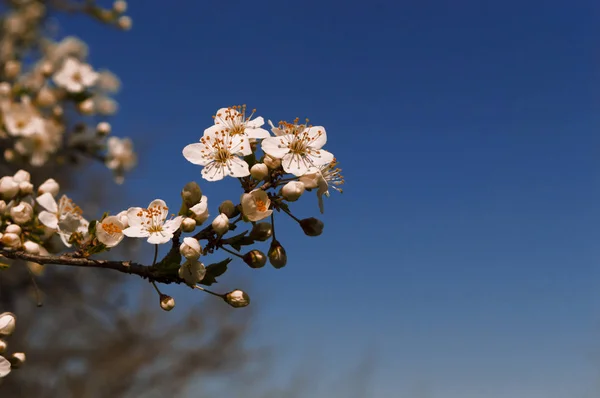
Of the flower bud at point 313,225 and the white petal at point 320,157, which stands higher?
the white petal at point 320,157

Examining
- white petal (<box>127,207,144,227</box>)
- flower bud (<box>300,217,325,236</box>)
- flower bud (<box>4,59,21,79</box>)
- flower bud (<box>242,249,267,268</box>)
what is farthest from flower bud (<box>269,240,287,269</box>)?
flower bud (<box>4,59,21,79</box>)

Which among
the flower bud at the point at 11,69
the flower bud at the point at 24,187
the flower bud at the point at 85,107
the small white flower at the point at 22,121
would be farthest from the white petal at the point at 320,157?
the flower bud at the point at 11,69

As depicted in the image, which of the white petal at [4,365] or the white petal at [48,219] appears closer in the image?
the white petal at [4,365]

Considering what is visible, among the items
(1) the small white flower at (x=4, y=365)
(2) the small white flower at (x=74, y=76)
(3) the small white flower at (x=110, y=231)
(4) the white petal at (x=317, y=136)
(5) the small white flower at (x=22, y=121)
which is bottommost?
(1) the small white flower at (x=4, y=365)

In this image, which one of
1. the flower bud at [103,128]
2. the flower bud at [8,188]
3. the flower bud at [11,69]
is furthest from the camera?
the flower bud at [11,69]

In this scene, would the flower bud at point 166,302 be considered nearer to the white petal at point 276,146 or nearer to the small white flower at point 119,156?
the white petal at point 276,146

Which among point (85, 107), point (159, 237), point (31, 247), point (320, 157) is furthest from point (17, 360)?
point (85, 107)
